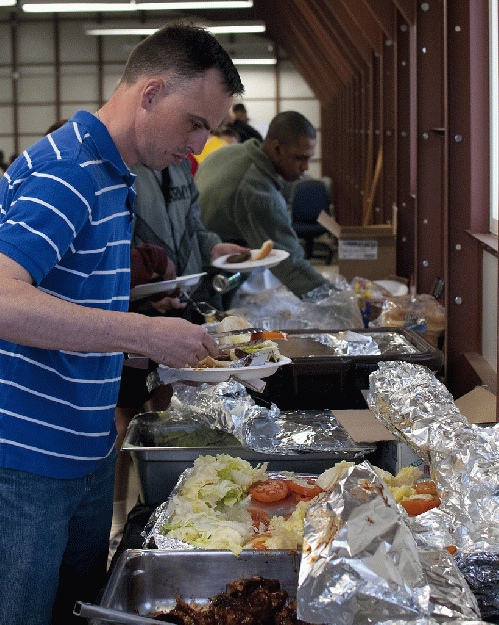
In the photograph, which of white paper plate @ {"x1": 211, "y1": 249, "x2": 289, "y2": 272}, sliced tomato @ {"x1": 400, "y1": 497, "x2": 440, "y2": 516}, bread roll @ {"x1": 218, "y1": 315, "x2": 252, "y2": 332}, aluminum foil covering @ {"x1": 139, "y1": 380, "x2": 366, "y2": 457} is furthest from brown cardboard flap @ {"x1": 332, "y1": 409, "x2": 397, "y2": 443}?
white paper plate @ {"x1": 211, "y1": 249, "x2": 289, "y2": 272}

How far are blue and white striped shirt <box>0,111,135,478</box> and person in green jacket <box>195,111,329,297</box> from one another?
2464 millimetres

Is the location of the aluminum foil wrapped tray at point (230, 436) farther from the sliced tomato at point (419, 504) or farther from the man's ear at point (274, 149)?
the man's ear at point (274, 149)

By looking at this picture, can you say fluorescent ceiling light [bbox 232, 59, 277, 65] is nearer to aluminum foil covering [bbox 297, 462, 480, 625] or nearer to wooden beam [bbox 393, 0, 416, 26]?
wooden beam [bbox 393, 0, 416, 26]

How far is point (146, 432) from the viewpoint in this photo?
197 centimetres

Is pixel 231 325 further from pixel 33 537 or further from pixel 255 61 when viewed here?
pixel 255 61

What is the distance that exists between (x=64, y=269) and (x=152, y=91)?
412 mm

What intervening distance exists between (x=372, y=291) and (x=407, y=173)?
47.0 inches

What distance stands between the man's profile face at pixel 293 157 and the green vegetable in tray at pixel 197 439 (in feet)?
8.36

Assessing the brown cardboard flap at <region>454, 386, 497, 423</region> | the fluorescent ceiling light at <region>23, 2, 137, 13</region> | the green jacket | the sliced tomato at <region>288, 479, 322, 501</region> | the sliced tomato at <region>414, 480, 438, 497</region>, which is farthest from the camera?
the fluorescent ceiling light at <region>23, 2, 137, 13</region>

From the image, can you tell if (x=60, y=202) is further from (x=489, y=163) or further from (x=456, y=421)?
(x=489, y=163)

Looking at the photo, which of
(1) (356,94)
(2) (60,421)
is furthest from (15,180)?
(1) (356,94)

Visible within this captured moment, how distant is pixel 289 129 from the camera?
13.8 ft

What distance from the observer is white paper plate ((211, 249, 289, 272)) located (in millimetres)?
3383

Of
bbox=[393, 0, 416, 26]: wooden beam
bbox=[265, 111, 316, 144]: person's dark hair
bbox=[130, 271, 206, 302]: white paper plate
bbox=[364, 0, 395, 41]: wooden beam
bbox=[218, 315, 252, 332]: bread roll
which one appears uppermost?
bbox=[364, 0, 395, 41]: wooden beam
